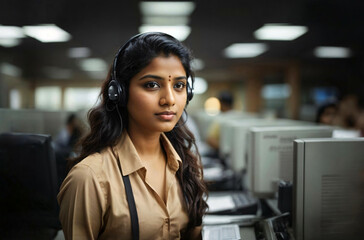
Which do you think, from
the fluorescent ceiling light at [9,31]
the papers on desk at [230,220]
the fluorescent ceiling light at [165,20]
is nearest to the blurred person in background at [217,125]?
the fluorescent ceiling light at [165,20]

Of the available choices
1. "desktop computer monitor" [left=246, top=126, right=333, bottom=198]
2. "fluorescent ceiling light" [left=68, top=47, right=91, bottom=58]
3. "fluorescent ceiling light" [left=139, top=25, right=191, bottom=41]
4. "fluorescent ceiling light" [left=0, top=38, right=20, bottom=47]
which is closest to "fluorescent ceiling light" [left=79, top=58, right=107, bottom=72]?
"fluorescent ceiling light" [left=68, top=47, right=91, bottom=58]

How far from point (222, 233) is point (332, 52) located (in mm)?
6885

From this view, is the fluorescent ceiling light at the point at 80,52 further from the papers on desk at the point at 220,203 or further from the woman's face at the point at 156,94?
the woman's face at the point at 156,94

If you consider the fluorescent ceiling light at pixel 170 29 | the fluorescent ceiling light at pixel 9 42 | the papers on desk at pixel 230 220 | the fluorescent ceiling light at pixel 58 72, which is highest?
the fluorescent ceiling light at pixel 170 29

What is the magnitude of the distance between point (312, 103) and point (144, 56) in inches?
348

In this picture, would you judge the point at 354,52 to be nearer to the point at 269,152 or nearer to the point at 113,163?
the point at 269,152

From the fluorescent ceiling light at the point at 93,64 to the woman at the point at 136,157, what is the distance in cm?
704

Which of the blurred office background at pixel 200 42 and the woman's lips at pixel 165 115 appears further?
the blurred office background at pixel 200 42

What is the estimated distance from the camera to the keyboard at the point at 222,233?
4.38ft

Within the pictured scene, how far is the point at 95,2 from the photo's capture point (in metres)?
3.58

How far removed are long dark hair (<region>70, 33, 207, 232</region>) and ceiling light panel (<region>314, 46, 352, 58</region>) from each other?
6.24m

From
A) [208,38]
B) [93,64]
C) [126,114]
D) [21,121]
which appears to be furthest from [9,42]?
[93,64]

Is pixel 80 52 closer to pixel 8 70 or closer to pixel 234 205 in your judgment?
pixel 8 70

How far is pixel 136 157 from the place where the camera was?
111cm
